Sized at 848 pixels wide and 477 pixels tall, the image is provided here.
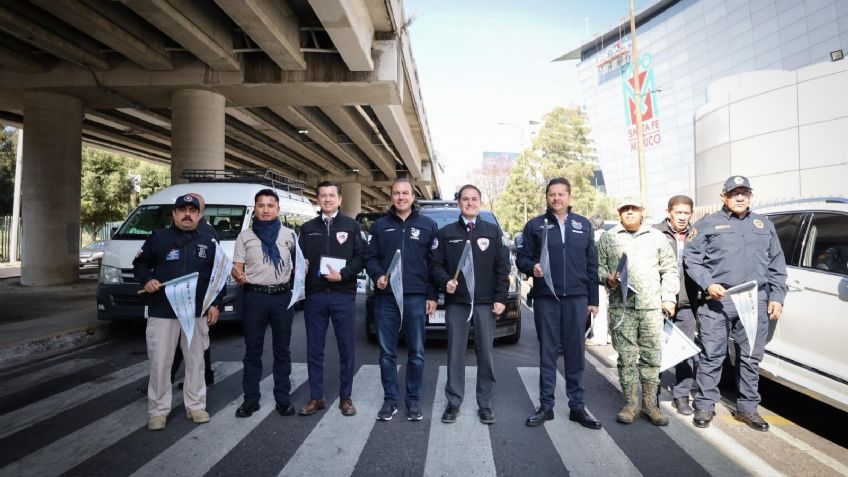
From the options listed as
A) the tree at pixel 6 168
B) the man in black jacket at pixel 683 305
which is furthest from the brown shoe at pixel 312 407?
the tree at pixel 6 168

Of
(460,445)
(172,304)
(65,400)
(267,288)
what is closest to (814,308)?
(460,445)

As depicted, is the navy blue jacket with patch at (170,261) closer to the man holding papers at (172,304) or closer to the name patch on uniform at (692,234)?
the man holding papers at (172,304)

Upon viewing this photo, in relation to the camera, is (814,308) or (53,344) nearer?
(814,308)

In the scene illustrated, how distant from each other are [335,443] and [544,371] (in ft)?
6.15

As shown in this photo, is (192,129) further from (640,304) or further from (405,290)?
(640,304)

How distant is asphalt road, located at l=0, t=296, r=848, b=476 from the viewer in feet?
11.6

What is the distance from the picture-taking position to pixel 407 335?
15.3ft

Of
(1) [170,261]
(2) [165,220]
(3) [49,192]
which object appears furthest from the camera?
(3) [49,192]

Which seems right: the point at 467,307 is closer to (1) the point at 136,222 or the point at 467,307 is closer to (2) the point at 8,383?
(2) the point at 8,383

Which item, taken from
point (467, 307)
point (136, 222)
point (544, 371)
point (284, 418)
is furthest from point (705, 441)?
point (136, 222)

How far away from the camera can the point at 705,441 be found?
4051 mm

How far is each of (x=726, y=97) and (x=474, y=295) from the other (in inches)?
1032

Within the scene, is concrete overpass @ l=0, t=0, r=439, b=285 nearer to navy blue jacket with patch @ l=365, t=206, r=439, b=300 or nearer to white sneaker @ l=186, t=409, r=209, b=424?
navy blue jacket with patch @ l=365, t=206, r=439, b=300

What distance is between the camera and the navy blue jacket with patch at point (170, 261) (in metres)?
4.36
